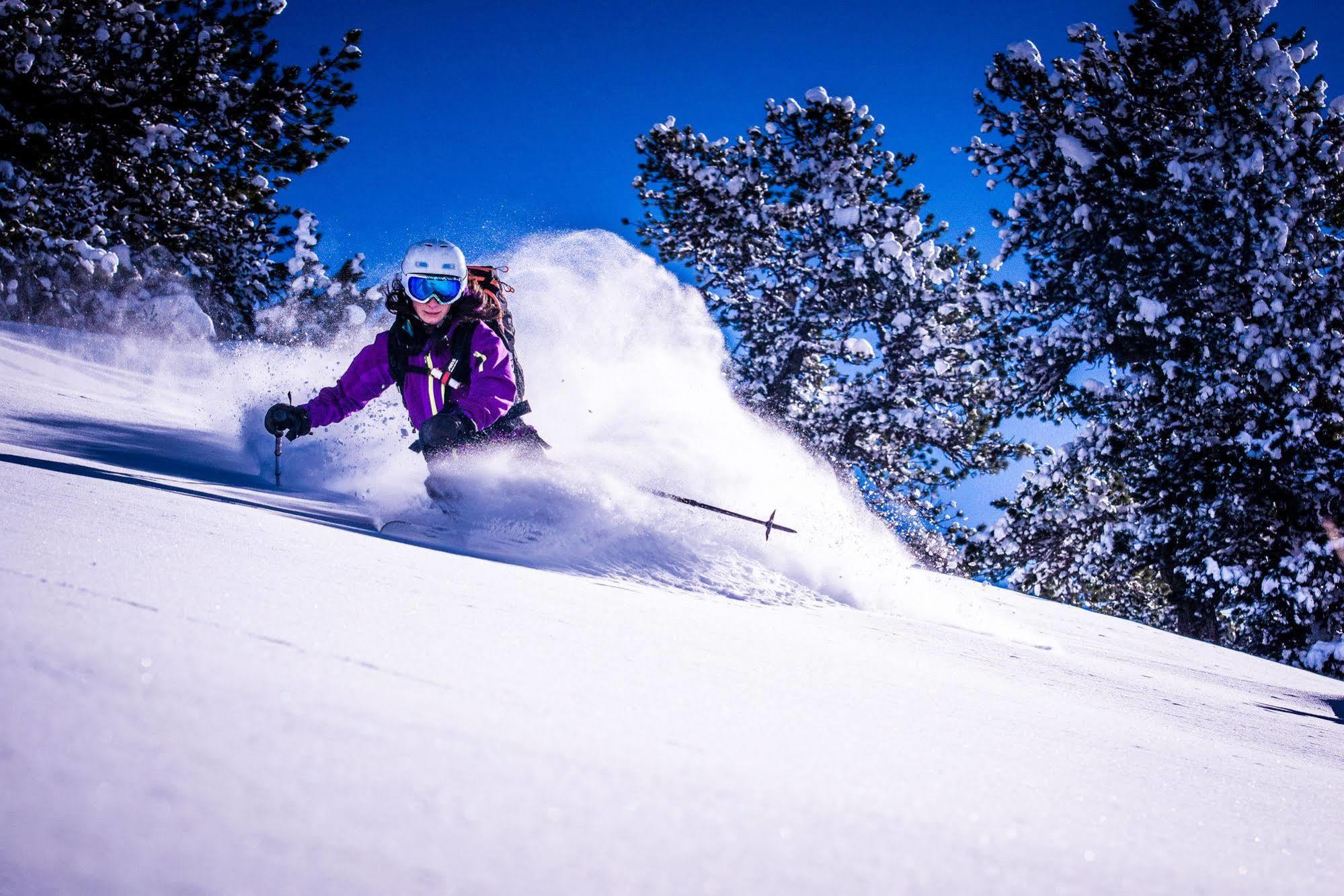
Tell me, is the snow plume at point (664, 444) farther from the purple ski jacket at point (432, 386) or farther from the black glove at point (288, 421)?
the black glove at point (288, 421)

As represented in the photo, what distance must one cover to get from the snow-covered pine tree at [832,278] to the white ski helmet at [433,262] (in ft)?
37.2

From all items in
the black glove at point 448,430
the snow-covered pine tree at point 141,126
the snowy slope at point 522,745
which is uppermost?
the snow-covered pine tree at point 141,126

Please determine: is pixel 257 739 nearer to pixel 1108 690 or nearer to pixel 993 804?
pixel 993 804

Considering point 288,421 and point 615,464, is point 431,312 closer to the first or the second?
point 288,421

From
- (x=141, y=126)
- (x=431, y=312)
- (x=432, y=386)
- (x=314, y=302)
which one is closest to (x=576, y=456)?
(x=432, y=386)

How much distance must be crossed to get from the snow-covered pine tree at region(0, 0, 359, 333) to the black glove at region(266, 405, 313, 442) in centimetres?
789

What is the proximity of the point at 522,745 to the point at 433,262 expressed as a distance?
4.84 m

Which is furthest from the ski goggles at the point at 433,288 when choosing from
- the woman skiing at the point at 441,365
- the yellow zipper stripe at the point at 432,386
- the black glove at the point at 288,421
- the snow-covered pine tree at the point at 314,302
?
the snow-covered pine tree at the point at 314,302

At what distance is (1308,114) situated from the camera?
9234 millimetres

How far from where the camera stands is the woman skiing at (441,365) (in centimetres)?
500

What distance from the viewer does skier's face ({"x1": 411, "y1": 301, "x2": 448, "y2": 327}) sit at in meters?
5.11

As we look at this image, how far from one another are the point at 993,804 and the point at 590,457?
604cm

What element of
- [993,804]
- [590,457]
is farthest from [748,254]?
[993,804]

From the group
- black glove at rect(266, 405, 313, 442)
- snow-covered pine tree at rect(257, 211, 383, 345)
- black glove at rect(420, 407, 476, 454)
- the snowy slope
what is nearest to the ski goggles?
black glove at rect(420, 407, 476, 454)
